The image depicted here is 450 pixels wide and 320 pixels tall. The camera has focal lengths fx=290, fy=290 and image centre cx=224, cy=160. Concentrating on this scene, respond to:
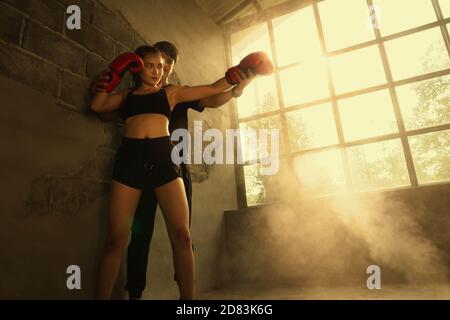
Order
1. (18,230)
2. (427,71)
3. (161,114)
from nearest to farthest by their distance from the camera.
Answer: (18,230) < (161,114) < (427,71)

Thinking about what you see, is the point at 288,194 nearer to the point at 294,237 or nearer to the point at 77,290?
the point at 294,237

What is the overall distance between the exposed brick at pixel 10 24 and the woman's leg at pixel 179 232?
952mm

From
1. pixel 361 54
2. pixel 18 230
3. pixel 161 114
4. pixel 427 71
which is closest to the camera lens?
pixel 18 230

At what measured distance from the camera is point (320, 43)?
2953mm

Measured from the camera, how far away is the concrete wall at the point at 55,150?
1.23 metres

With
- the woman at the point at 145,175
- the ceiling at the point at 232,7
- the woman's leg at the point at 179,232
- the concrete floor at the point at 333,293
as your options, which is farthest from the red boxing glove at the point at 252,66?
the ceiling at the point at 232,7

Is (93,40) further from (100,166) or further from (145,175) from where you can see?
(145,175)

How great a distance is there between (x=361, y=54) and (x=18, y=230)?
2966mm

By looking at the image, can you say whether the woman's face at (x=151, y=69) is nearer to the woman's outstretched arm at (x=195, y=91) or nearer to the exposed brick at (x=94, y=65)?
the woman's outstretched arm at (x=195, y=91)

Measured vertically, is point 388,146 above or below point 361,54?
below

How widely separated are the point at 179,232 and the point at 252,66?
0.99 m

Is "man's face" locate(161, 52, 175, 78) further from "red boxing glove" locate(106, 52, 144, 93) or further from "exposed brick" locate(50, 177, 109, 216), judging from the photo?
"exposed brick" locate(50, 177, 109, 216)

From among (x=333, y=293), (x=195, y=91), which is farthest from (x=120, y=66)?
(x=333, y=293)
